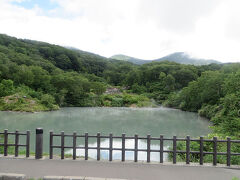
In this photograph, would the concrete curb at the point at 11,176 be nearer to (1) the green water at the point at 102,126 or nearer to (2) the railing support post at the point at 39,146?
(2) the railing support post at the point at 39,146

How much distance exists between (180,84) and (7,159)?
5903 cm

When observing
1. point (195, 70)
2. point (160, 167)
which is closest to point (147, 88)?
point (195, 70)

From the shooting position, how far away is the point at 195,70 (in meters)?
63.9

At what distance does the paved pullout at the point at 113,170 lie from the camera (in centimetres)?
505

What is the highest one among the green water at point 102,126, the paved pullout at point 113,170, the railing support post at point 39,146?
the railing support post at point 39,146

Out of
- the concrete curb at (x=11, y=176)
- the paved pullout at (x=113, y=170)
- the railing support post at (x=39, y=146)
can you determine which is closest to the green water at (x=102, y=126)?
the railing support post at (x=39, y=146)

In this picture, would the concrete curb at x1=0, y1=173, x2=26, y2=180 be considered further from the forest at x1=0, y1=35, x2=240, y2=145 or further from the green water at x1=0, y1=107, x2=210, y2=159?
the forest at x1=0, y1=35, x2=240, y2=145

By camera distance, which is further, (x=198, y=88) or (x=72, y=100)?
(x=72, y=100)

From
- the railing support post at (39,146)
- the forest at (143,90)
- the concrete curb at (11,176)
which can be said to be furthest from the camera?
the forest at (143,90)

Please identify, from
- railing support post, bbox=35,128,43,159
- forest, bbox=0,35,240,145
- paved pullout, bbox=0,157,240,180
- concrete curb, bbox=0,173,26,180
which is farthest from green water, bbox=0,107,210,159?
concrete curb, bbox=0,173,26,180

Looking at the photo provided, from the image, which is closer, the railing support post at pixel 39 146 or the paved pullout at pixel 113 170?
the paved pullout at pixel 113 170

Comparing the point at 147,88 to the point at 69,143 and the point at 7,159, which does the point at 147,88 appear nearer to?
the point at 69,143

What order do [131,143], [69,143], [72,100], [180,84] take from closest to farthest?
1. [69,143]
2. [131,143]
3. [72,100]
4. [180,84]

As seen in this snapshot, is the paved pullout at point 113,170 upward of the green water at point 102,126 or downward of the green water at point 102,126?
upward
